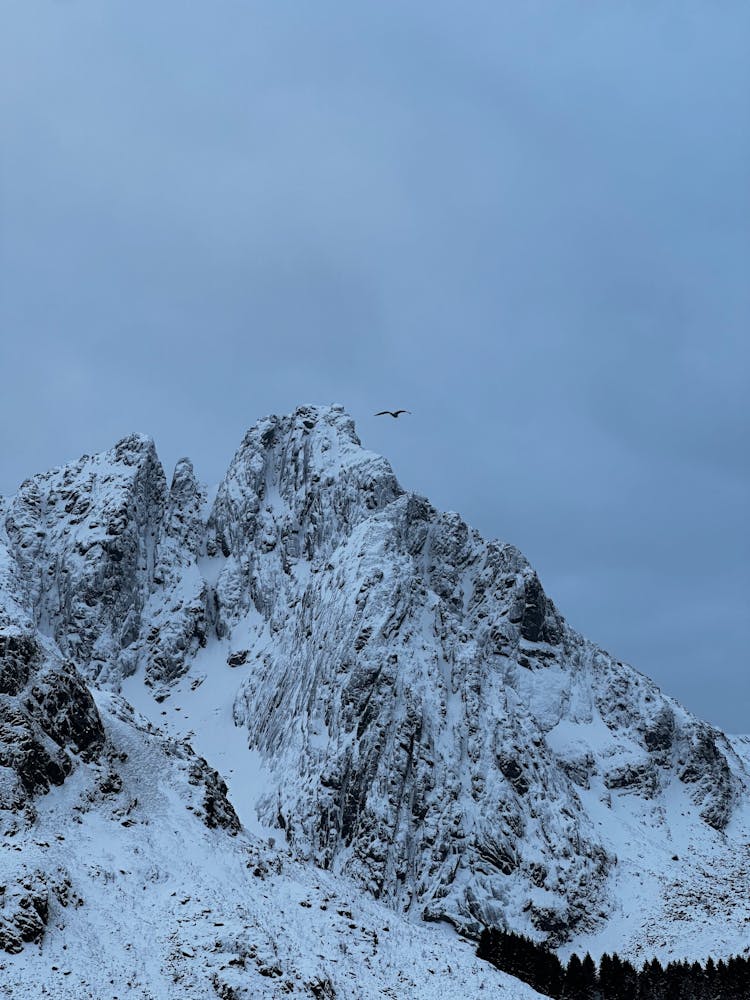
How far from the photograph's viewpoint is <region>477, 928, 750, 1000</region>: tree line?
175 ft

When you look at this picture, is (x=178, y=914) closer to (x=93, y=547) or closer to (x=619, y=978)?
(x=619, y=978)

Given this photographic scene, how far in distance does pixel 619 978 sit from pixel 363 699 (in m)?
32.0

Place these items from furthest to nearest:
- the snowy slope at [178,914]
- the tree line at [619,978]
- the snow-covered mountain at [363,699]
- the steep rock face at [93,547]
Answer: the steep rock face at [93,547] → the snow-covered mountain at [363,699] → the tree line at [619,978] → the snowy slope at [178,914]

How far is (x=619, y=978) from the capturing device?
183ft

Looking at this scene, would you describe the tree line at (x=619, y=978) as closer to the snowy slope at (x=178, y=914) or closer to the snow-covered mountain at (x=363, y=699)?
the snow-covered mountain at (x=363, y=699)

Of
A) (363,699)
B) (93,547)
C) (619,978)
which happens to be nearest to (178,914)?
(619,978)

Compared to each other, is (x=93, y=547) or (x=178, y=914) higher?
(x=93, y=547)

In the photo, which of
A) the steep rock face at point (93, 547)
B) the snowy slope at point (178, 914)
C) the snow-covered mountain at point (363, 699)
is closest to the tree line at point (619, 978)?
the snow-covered mountain at point (363, 699)

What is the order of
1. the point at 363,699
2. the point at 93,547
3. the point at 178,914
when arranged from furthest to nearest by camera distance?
the point at 93,547, the point at 363,699, the point at 178,914

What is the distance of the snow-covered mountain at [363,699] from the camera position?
6781 centimetres

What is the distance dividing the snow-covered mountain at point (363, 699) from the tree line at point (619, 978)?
7.76m

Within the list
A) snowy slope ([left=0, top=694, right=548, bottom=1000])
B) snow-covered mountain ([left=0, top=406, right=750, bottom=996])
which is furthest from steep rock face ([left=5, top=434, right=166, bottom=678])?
snowy slope ([left=0, top=694, right=548, bottom=1000])

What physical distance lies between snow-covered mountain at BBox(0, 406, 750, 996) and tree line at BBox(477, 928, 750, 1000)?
776cm

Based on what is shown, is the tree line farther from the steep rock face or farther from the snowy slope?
the steep rock face
